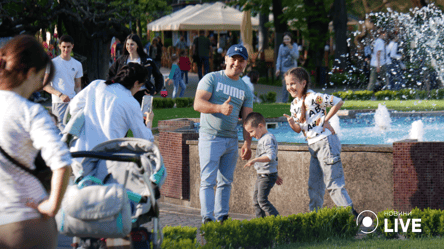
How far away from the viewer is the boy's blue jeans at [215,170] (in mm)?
6508

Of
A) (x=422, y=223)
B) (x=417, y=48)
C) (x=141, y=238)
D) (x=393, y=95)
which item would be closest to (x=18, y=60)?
(x=141, y=238)

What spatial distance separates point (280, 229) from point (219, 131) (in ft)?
3.78

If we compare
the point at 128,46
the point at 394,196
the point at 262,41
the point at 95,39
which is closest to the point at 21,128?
the point at 394,196

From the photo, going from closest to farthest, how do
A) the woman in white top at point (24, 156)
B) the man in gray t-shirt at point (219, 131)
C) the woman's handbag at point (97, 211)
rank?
the woman in white top at point (24, 156) < the woman's handbag at point (97, 211) < the man in gray t-shirt at point (219, 131)

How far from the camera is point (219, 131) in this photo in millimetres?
6516

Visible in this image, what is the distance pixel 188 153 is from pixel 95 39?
45.6 feet

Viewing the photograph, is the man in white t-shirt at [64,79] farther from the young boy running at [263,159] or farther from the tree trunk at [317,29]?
the tree trunk at [317,29]

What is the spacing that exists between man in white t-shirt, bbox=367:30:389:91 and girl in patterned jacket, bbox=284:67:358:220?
1291 centimetres

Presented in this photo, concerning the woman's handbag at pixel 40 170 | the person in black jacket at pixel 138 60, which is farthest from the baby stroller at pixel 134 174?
the person in black jacket at pixel 138 60

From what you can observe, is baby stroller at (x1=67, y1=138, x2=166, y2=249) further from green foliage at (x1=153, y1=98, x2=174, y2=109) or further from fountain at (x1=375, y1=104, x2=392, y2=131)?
green foliage at (x1=153, y1=98, x2=174, y2=109)

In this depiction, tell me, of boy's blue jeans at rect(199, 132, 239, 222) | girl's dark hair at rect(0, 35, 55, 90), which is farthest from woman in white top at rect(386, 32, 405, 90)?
girl's dark hair at rect(0, 35, 55, 90)

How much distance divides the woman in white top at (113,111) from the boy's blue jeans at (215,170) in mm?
1328

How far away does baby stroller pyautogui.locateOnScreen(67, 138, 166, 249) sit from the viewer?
4113 millimetres

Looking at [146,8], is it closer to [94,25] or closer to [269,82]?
[94,25]
